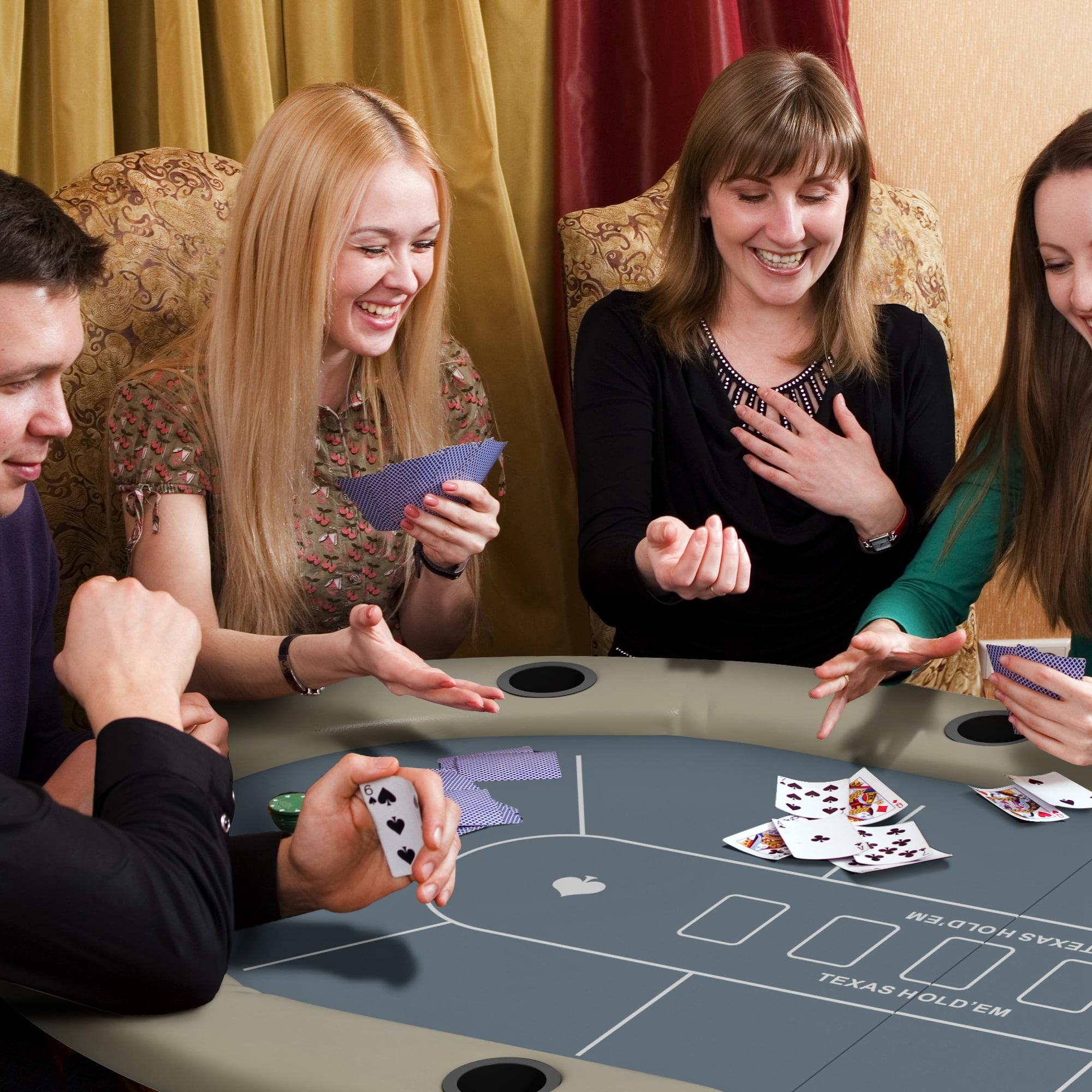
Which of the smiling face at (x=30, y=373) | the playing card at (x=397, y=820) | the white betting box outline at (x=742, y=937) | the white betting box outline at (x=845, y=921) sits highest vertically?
the smiling face at (x=30, y=373)

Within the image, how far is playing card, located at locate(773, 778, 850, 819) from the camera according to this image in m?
1.35

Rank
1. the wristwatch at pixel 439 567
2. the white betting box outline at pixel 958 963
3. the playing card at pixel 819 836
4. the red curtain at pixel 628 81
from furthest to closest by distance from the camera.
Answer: the red curtain at pixel 628 81, the wristwatch at pixel 439 567, the playing card at pixel 819 836, the white betting box outline at pixel 958 963

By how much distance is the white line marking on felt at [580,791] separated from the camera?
1359mm

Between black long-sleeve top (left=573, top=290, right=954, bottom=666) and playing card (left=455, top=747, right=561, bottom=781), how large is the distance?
61cm

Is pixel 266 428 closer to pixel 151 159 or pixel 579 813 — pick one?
pixel 151 159

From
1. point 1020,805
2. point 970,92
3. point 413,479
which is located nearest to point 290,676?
point 413,479

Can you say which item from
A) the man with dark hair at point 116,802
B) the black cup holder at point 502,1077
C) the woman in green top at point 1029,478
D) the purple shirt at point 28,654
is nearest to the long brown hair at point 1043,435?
the woman in green top at point 1029,478

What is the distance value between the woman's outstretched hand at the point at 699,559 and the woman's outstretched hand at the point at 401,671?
302 mm

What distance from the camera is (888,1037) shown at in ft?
3.18

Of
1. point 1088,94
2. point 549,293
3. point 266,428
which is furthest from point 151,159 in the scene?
point 1088,94

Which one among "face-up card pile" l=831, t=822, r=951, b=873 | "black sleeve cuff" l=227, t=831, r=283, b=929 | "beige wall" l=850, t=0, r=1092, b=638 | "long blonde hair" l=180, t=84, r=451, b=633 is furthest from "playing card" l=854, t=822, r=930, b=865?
"beige wall" l=850, t=0, r=1092, b=638

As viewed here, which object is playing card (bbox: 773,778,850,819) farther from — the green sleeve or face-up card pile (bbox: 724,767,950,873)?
the green sleeve

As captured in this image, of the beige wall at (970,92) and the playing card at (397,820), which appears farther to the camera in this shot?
the beige wall at (970,92)

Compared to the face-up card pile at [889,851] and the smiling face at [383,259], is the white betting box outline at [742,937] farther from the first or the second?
the smiling face at [383,259]
